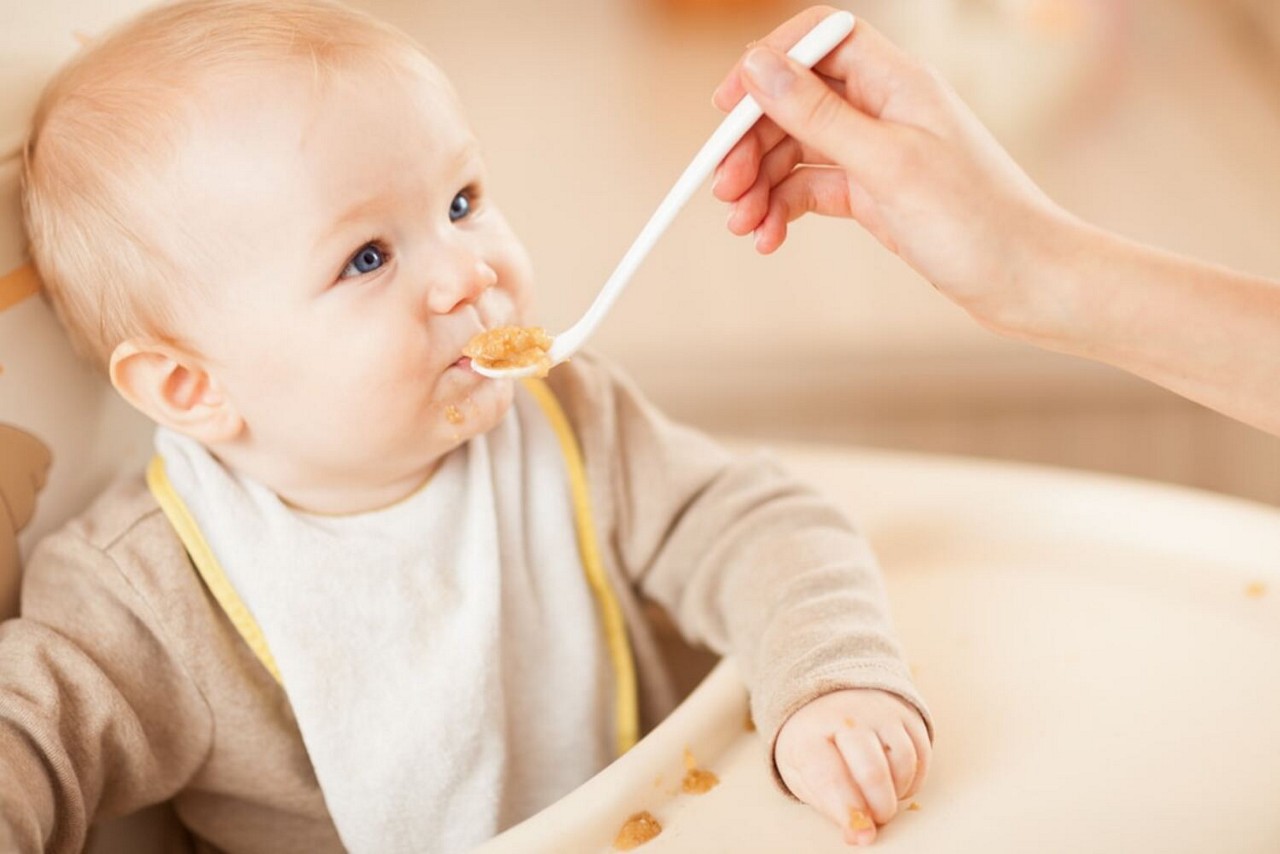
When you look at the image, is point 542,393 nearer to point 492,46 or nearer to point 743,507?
point 743,507

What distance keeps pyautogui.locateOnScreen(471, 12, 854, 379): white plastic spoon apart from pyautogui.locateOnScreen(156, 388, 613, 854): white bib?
0.52 ft

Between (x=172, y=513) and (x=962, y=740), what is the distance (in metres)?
0.50

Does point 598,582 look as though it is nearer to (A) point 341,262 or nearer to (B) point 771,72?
(A) point 341,262

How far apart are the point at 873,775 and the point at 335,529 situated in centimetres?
38

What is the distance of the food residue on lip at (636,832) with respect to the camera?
68 cm

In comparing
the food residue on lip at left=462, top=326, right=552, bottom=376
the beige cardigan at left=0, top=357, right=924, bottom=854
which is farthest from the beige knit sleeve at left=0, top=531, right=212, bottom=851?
the food residue on lip at left=462, top=326, right=552, bottom=376

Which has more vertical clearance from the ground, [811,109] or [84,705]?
[811,109]

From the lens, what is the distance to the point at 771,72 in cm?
62

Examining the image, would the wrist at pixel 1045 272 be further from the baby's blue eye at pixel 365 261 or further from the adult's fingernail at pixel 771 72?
the baby's blue eye at pixel 365 261

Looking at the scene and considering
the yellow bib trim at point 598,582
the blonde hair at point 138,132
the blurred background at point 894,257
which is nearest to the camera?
the blonde hair at point 138,132

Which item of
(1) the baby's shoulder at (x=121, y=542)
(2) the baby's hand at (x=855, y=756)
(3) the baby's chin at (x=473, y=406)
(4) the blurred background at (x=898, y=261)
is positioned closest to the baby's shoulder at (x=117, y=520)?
(1) the baby's shoulder at (x=121, y=542)

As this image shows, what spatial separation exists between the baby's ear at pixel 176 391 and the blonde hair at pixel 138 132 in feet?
0.05

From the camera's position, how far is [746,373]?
1.70m

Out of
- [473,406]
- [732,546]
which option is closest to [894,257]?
[732,546]
